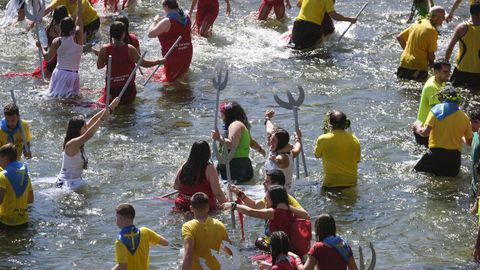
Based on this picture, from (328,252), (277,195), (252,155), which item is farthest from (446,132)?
(328,252)

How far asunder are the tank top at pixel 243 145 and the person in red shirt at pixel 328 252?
11.6 ft

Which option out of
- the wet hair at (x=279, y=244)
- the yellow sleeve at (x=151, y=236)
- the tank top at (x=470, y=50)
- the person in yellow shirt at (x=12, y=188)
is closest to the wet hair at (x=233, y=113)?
the person in yellow shirt at (x=12, y=188)

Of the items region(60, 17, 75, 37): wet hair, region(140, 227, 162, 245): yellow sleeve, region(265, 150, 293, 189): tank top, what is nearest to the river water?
region(265, 150, 293, 189): tank top

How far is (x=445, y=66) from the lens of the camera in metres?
13.6

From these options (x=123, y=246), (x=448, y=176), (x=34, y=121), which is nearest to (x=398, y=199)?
(x=448, y=176)

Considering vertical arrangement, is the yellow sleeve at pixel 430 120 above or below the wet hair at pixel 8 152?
above

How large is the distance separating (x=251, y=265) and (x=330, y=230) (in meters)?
1.43

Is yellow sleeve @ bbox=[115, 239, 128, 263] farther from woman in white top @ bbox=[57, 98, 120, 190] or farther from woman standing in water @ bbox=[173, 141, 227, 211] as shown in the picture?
woman in white top @ bbox=[57, 98, 120, 190]

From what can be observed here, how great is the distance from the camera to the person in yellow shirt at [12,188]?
1119 centimetres

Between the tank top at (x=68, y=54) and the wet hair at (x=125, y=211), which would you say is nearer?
the wet hair at (x=125, y=211)

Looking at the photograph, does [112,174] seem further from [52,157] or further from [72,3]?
[72,3]

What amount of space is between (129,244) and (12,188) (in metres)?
2.41

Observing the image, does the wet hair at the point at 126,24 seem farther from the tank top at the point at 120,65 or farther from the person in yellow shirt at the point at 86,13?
the person in yellow shirt at the point at 86,13

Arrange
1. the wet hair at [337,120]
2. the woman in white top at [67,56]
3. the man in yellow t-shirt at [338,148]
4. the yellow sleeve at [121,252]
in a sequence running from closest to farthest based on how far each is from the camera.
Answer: the yellow sleeve at [121,252] < the wet hair at [337,120] < the man in yellow t-shirt at [338,148] < the woman in white top at [67,56]
